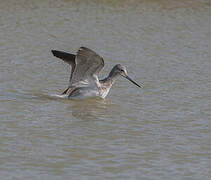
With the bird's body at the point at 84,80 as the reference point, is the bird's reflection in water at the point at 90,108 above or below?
below

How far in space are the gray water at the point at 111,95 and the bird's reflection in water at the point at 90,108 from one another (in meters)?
0.02

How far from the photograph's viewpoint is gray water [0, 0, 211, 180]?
7.81 meters

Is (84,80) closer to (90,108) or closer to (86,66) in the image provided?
(86,66)

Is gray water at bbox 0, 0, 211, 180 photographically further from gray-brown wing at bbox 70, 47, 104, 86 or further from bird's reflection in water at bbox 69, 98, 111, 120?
gray-brown wing at bbox 70, 47, 104, 86

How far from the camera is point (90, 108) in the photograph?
1098 cm

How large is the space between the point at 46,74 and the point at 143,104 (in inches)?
101

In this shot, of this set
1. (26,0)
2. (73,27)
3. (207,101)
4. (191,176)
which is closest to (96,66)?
(207,101)

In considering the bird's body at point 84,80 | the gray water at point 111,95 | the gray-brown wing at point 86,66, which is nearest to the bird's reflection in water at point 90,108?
the gray water at point 111,95

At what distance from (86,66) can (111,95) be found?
109 cm

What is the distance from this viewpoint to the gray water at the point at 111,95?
781 cm

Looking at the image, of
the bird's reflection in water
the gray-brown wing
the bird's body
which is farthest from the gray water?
the gray-brown wing

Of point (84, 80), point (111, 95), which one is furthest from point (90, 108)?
point (111, 95)

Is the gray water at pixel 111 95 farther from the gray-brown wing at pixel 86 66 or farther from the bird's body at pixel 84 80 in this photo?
the gray-brown wing at pixel 86 66

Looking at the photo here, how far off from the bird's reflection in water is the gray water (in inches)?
0.7
